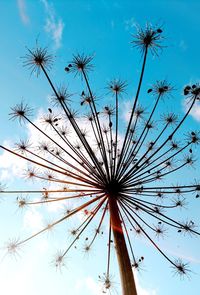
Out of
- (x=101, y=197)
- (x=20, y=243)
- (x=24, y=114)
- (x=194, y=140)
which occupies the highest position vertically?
(x=24, y=114)

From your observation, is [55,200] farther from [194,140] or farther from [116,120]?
[194,140]

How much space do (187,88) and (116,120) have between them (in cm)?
254

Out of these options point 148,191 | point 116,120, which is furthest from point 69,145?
point 148,191

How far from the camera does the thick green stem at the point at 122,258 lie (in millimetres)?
6933

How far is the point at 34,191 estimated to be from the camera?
9.77 m

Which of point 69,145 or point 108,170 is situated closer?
point 108,170

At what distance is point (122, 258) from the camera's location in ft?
24.9

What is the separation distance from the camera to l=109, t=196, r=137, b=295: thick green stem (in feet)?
22.7

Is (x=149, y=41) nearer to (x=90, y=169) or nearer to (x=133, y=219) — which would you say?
(x=90, y=169)

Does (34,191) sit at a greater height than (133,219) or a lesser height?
greater

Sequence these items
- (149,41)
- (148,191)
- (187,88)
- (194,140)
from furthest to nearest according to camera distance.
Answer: (194,140), (148,191), (187,88), (149,41)

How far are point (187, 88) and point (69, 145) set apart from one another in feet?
14.0

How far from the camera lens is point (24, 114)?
390 inches

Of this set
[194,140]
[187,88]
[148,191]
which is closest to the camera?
[187,88]
